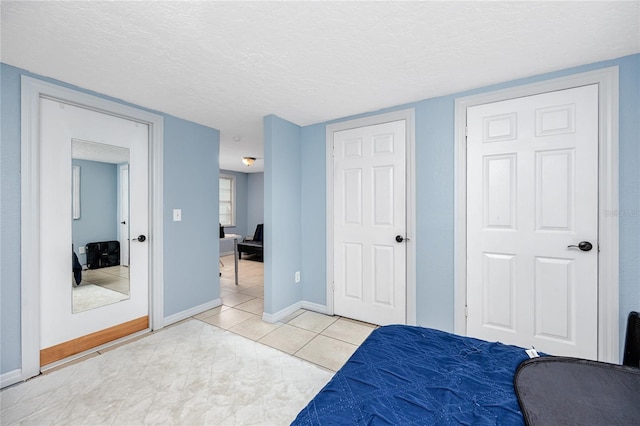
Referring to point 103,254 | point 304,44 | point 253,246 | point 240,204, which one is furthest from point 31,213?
point 240,204

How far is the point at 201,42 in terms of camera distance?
1.68 meters

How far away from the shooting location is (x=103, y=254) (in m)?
2.51

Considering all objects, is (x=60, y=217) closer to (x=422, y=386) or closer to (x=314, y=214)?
(x=314, y=214)

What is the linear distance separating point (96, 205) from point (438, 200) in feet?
10.5

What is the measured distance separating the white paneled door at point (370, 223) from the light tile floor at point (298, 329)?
0.87 ft

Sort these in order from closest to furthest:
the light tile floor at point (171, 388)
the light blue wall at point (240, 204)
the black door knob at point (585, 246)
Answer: the light tile floor at point (171, 388) → the black door knob at point (585, 246) → the light blue wall at point (240, 204)

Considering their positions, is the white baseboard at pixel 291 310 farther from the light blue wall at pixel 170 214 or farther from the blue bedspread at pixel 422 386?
the blue bedspread at pixel 422 386

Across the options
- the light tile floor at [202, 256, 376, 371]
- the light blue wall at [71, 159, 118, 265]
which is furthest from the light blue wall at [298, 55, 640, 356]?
the light blue wall at [71, 159, 118, 265]

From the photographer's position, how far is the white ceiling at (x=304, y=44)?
1.42 m

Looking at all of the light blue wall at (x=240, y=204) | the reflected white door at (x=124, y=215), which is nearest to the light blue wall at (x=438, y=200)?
the reflected white door at (x=124, y=215)

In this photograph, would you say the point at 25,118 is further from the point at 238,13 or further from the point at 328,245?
the point at 328,245

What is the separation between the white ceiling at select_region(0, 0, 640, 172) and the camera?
1425 millimetres

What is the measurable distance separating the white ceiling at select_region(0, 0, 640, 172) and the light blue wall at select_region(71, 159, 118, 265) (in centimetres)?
71

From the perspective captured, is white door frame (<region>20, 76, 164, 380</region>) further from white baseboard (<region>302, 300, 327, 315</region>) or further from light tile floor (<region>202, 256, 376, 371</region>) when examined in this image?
white baseboard (<region>302, 300, 327, 315</region>)
